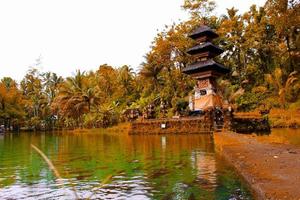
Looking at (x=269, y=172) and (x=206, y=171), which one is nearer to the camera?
(x=269, y=172)

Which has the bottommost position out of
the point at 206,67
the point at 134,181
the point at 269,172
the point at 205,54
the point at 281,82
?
the point at 134,181

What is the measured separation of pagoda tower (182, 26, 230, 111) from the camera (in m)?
33.3

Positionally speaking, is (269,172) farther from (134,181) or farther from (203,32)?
(203,32)

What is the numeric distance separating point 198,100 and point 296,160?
83.9 ft

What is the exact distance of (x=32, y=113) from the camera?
64.1m

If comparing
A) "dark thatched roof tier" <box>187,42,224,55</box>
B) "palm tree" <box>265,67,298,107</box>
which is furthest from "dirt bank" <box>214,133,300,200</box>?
"palm tree" <box>265,67,298,107</box>

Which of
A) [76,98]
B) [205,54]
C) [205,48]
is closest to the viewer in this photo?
[205,48]

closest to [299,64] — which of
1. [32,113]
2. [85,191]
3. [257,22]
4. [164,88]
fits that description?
[257,22]

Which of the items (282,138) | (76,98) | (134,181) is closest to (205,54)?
(282,138)

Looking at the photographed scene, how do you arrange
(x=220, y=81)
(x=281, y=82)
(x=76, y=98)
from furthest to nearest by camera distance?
(x=76, y=98) < (x=220, y=81) < (x=281, y=82)

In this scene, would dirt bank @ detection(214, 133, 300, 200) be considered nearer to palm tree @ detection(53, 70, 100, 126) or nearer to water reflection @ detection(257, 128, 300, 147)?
water reflection @ detection(257, 128, 300, 147)

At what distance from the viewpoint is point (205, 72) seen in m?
33.8

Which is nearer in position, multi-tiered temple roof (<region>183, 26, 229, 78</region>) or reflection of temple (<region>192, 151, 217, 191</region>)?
reflection of temple (<region>192, 151, 217, 191</region>)

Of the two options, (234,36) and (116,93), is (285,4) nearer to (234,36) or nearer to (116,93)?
(234,36)
